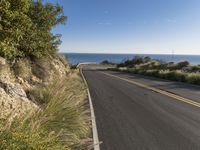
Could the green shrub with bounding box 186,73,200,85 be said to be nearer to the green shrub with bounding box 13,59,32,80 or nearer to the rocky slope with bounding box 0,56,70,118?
the rocky slope with bounding box 0,56,70,118

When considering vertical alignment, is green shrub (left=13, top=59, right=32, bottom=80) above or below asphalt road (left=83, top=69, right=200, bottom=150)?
above

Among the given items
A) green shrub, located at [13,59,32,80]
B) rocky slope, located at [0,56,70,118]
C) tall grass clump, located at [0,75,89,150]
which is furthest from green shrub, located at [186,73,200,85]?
tall grass clump, located at [0,75,89,150]

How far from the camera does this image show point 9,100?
26.5 feet

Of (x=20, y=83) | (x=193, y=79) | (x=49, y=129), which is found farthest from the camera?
(x=193, y=79)

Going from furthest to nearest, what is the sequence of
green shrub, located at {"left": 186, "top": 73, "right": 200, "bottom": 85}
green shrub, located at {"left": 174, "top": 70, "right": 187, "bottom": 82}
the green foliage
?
green shrub, located at {"left": 174, "top": 70, "right": 187, "bottom": 82} < green shrub, located at {"left": 186, "top": 73, "right": 200, "bottom": 85} < the green foliage

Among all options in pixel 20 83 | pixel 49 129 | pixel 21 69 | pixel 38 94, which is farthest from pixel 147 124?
pixel 21 69

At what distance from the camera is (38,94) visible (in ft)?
38.2

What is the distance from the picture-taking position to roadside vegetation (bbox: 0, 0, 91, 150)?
5987mm

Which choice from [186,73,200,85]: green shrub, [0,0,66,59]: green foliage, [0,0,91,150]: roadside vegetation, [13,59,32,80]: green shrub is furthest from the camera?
[186,73,200,85]: green shrub

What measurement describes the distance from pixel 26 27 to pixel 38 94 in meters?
2.65

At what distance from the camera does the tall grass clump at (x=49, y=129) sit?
535 centimetres

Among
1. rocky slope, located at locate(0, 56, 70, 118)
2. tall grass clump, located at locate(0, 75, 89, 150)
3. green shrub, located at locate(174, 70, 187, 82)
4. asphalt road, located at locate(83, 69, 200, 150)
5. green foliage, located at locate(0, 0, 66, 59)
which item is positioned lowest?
green shrub, located at locate(174, 70, 187, 82)

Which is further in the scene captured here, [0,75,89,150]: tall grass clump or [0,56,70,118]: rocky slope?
[0,56,70,118]: rocky slope

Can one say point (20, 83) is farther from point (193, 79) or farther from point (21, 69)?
point (193, 79)
